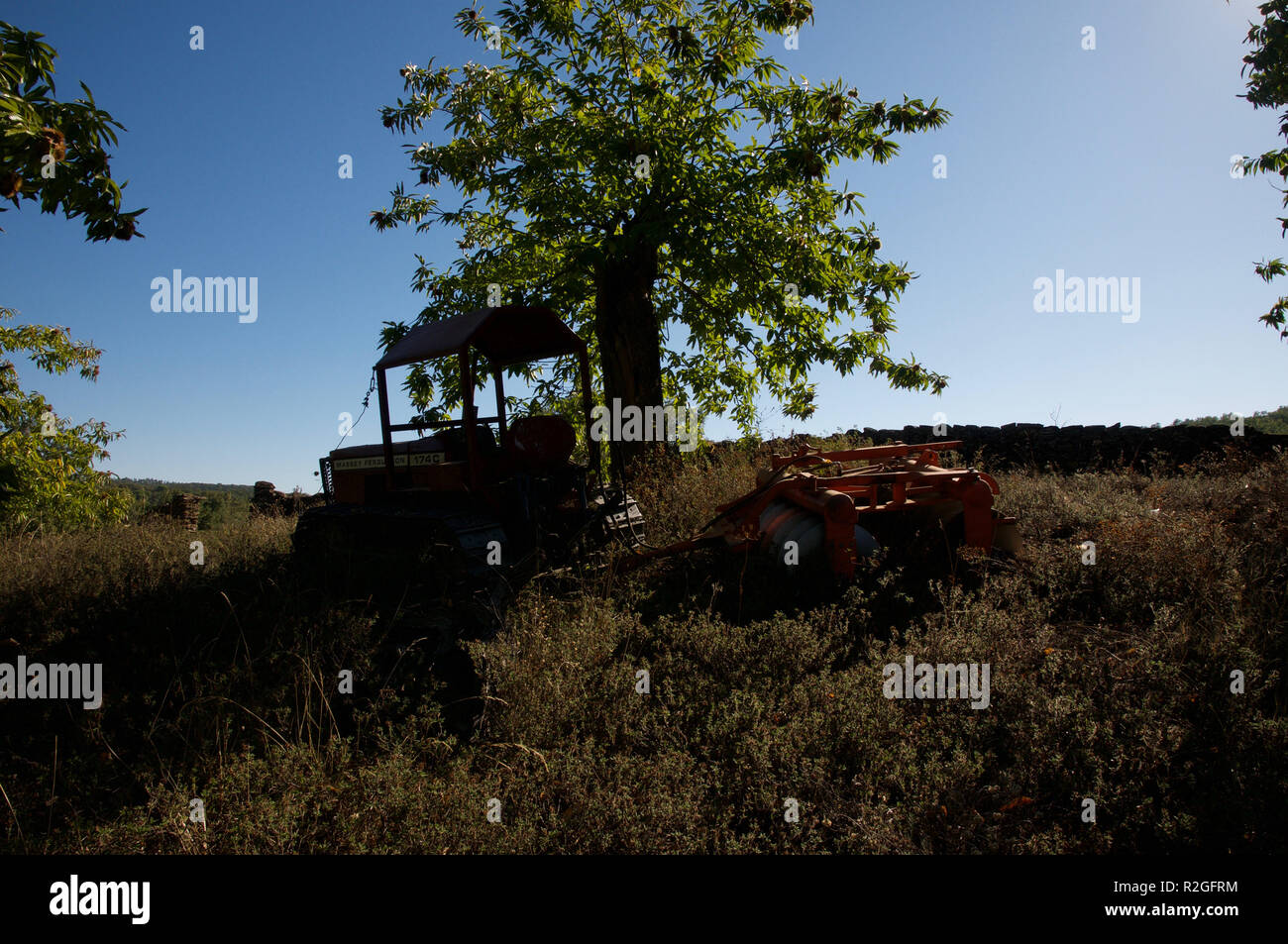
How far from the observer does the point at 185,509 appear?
15.6 m

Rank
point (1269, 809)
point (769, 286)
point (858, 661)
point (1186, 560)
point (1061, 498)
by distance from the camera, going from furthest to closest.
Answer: point (769, 286) → point (1061, 498) → point (1186, 560) → point (858, 661) → point (1269, 809)

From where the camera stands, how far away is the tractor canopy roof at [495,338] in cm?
627

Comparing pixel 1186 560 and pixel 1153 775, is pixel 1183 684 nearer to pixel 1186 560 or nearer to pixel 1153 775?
pixel 1153 775

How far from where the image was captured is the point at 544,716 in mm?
3938

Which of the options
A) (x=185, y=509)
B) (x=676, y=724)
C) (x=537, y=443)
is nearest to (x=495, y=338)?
(x=537, y=443)

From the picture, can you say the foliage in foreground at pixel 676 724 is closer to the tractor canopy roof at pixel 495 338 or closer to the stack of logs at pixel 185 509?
the tractor canopy roof at pixel 495 338

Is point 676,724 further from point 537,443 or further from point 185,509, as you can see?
point 185,509

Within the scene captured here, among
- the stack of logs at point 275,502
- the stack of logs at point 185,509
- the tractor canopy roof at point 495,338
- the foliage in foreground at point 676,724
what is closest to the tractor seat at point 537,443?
the tractor canopy roof at point 495,338

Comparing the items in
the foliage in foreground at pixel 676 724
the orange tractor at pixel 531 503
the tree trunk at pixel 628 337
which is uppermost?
the tree trunk at pixel 628 337

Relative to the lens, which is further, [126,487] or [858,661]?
[126,487]

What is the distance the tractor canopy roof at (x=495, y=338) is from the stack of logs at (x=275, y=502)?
771 centimetres

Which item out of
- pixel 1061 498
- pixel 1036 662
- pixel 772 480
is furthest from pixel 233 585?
pixel 1061 498

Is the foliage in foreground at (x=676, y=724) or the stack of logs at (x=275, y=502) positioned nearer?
the foliage in foreground at (x=676, y=724)
